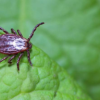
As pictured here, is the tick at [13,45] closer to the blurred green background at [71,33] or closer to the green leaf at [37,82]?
the green leaf at [37,82]

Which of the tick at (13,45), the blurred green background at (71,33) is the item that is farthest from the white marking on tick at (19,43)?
the blurred green background at (71,33)

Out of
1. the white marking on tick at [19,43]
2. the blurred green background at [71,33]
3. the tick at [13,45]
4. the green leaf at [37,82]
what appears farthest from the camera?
the blurred green background at [71,33]

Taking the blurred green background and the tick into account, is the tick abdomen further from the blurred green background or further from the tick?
the blurred green background

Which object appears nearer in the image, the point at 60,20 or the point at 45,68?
the point at 45,68

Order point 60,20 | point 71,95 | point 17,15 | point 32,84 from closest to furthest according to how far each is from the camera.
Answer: point 32,84 → point 71,95 → point 17,15 → point 60,20

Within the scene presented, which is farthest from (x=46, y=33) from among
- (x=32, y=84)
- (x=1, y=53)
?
(x=32, y=84)

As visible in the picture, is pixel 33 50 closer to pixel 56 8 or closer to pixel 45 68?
pixel 45 68

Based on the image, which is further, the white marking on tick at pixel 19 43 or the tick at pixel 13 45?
the white marking on tick at pixel 19 43
